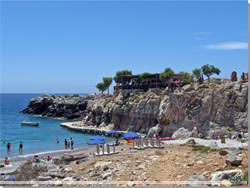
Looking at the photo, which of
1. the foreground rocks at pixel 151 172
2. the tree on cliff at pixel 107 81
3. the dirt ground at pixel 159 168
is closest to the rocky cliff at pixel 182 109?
the tree on cliff at pixel 107 81

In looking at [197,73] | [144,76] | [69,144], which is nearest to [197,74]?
[197,73]

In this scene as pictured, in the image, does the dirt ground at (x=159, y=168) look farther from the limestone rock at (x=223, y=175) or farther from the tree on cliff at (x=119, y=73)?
the tree on cliff at (x=119, y=73)

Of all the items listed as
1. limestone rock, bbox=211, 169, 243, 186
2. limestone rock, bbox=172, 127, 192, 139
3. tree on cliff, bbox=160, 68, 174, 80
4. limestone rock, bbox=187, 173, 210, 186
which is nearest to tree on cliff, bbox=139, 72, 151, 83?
tree on cliff, bbox=160, 68, 174, 80

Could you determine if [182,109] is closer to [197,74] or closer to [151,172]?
[197,74]

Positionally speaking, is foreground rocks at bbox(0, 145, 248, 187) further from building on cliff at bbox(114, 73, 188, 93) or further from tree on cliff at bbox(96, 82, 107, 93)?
tree on cliff at bbox(96, 82, 107, 93)

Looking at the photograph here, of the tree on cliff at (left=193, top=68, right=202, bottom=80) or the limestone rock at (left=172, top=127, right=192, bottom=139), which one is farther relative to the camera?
the tree on cliff at (left=193, top=68, right=202, bottom=80)

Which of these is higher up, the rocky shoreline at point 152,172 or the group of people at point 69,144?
the rocky shoreline at point 152,172

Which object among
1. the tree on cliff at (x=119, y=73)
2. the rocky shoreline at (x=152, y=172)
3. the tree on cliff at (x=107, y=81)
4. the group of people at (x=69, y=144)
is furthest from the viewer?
the tree on cliff at (x=107, y=81)

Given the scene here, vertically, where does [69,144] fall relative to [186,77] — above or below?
below

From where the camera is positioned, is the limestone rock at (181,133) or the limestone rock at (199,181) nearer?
the limestone rock at (199,181)

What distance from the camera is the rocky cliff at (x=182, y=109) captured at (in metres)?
55.0

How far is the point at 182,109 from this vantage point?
199 ft

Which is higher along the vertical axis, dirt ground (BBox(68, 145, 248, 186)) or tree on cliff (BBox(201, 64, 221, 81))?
tree on cliff (BBox(201, 64, 221, 81))

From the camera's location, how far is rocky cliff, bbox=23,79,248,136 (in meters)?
55.0
